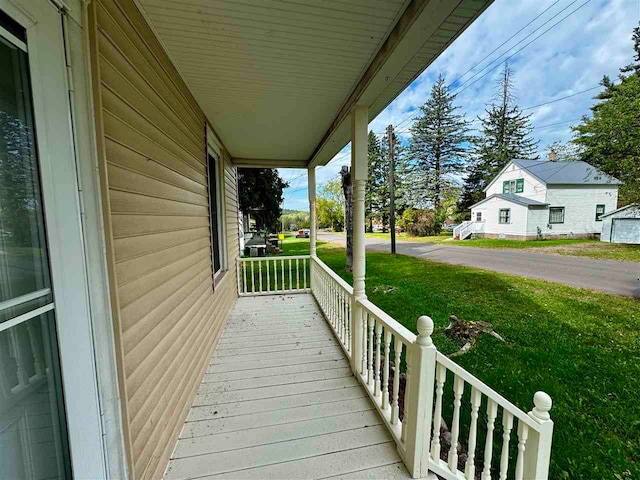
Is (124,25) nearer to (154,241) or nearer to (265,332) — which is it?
(154,241)

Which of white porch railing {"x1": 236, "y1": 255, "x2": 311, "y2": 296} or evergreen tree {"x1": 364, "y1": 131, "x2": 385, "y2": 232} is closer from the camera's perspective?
white porch railing {"x1": 236, "y1": 255, "x2": 311, "y2": 296}

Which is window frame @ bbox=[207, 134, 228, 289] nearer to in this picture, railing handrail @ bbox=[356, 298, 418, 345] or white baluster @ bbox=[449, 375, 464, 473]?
railing handrail @ bbox=[356, 298, 418, 345]

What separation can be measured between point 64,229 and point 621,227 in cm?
1920

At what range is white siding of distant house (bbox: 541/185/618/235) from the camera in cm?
1526

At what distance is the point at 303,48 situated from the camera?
5.87ft

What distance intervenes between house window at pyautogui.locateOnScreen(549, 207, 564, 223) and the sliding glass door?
2047cm

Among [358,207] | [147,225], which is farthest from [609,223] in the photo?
[147,225]

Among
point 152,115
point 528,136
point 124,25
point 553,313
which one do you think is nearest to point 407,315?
point 553,313

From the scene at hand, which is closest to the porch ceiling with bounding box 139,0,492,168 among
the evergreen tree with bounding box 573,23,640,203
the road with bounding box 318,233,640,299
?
the evergreen tree with bounding box 573,23,640,203

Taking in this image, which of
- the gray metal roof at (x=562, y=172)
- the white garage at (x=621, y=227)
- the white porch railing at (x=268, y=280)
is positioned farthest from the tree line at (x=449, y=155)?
the white porch railing at (x=268, y=280)

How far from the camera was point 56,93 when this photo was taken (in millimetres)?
924

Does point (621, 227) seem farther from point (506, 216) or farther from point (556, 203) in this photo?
point (506, 216)

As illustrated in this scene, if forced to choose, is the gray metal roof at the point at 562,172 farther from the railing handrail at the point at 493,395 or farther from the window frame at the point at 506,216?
the railing handrail at the point at 493,395

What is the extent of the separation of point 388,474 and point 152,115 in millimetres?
2653
